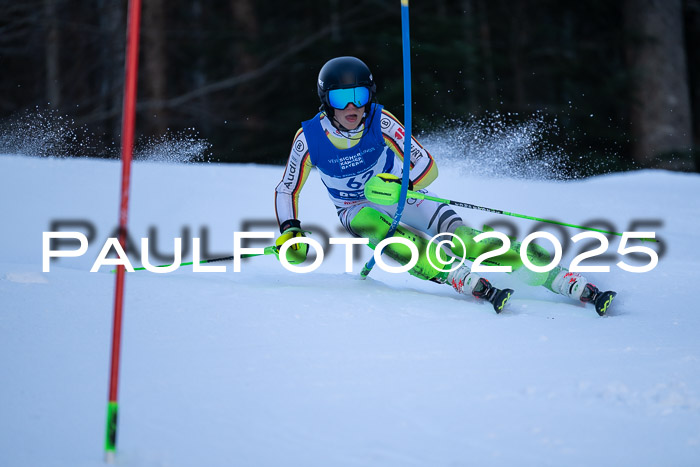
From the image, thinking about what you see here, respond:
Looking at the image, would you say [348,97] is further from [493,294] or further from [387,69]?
[387,69]

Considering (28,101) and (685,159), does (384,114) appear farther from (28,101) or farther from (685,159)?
(28,101)

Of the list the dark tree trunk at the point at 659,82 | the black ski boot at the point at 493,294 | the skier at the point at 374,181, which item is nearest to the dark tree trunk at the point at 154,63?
the dark tree trunk at the point at 659,82

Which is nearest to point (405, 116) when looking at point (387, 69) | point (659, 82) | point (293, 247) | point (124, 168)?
point (293, 247)

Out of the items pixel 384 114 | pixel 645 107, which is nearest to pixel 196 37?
pixel 645 107

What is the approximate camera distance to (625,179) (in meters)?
8.90

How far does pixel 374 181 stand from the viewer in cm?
418

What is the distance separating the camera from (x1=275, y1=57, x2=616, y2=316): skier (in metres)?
4.20

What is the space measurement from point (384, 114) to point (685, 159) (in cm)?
889

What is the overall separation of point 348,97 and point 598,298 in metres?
1.73

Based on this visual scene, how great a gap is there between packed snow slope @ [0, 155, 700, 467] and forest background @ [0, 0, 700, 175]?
7.94 metres

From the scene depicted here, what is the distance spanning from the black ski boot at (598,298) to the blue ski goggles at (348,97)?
1603 millimetres

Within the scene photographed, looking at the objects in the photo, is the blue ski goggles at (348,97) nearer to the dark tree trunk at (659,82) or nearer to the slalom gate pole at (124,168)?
the slalom gate pole at (124,168)

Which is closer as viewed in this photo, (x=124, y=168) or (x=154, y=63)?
(x=124, y=168)

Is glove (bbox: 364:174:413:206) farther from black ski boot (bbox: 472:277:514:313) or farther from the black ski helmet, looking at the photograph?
black ski boot (bbox: 472:277:514:313)
